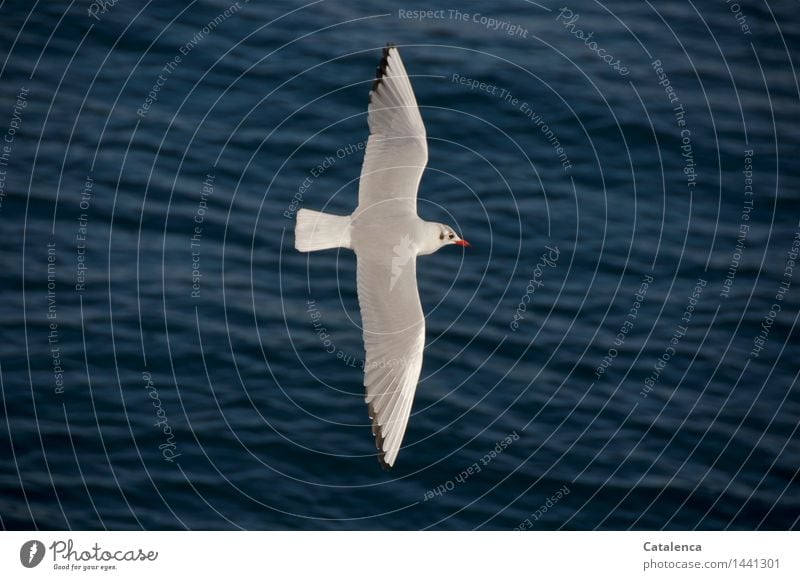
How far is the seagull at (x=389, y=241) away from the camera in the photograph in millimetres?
5566

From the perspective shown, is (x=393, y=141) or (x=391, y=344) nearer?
(x=391, y=344)

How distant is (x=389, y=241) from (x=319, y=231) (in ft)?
0.97

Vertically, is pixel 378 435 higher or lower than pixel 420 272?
lower

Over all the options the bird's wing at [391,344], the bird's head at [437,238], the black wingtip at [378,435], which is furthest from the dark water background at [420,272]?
the bird's head at [437,238]

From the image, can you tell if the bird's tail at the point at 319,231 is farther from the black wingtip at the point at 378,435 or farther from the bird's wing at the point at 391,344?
the black wingtip at the point at 378,435

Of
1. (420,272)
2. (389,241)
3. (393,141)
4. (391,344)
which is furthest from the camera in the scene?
(420,272)

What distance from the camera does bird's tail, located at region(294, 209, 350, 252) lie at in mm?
5734

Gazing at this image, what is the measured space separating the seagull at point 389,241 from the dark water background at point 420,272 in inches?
12.8

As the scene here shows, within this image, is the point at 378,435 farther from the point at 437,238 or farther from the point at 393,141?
the point at 393,141

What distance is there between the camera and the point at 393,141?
5859 mm

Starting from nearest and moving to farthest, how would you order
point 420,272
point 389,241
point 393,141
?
point 389,241, point 393,141, point 420,272

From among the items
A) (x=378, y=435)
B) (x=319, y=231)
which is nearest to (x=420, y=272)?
(x=319, y=231)
